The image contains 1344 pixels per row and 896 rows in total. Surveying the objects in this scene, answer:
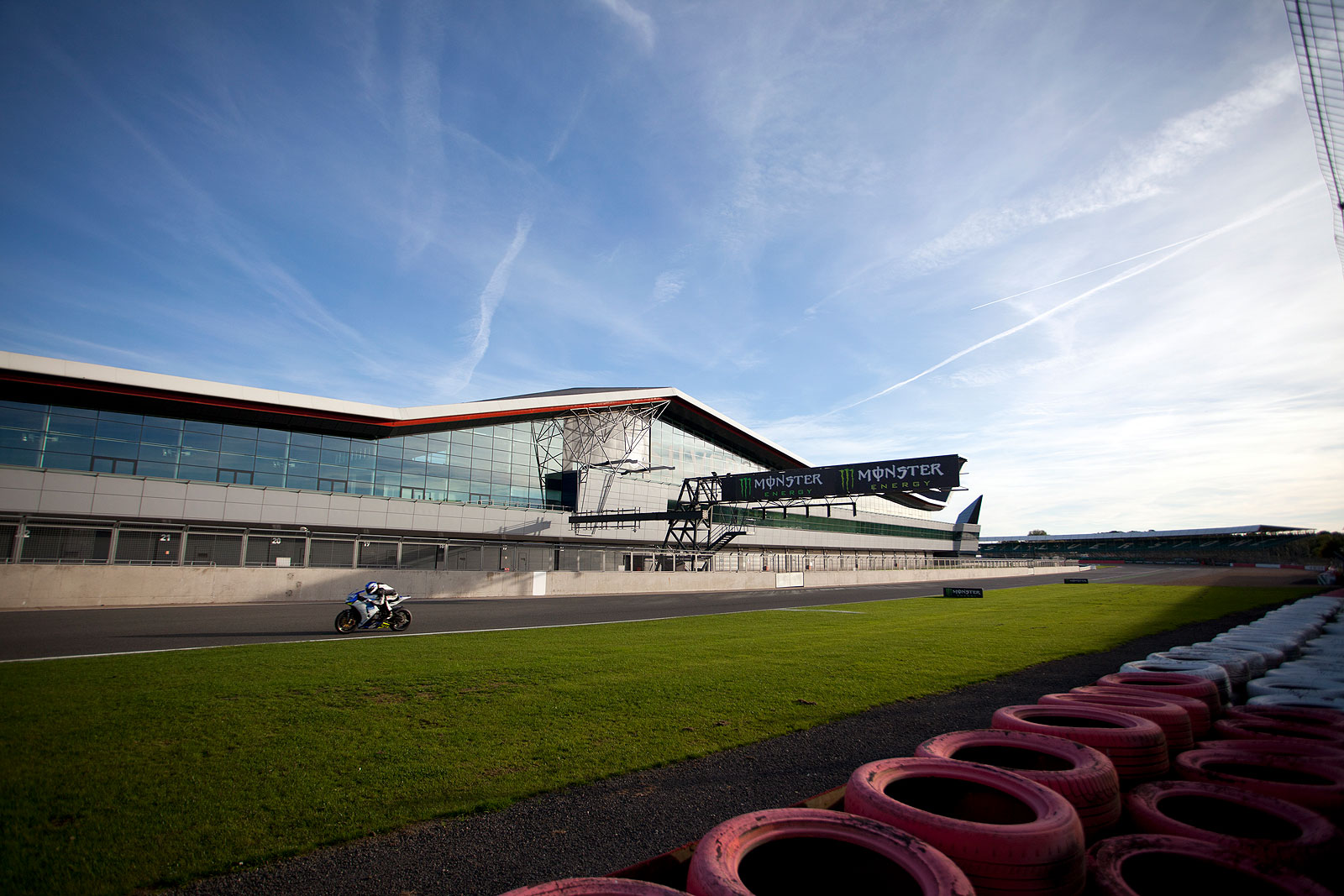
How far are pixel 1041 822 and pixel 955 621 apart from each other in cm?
1639

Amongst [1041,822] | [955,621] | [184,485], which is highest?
[184,485]

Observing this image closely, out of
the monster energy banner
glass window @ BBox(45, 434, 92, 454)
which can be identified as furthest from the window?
the monster energy banner

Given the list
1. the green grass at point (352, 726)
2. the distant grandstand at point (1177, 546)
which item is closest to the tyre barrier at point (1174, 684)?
the green grass at point (352, 726)

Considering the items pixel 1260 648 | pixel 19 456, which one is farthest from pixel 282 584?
pixel 1260 648

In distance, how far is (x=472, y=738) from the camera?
5.59 meters

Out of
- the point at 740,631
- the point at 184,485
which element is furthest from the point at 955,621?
the point at 184,485

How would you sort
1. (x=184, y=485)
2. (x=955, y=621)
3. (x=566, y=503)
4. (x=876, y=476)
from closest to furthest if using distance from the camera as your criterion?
1. (x=955, y=621)
2. (x=184, y=485)
3. (x=876, y=476)
4. (x=566, y=503)

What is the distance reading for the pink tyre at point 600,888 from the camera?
212cm

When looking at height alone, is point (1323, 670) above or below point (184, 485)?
below

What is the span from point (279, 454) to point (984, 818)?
3779 cm

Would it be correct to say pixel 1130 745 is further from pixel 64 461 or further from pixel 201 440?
pixel 64 461

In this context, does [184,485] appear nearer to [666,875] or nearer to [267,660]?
[267,660]

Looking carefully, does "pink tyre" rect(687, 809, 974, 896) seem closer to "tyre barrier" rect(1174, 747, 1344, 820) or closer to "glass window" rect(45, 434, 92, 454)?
"tyre barrier" rect(1174, 747, 1344, 820)

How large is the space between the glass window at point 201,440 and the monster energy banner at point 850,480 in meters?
28.6
